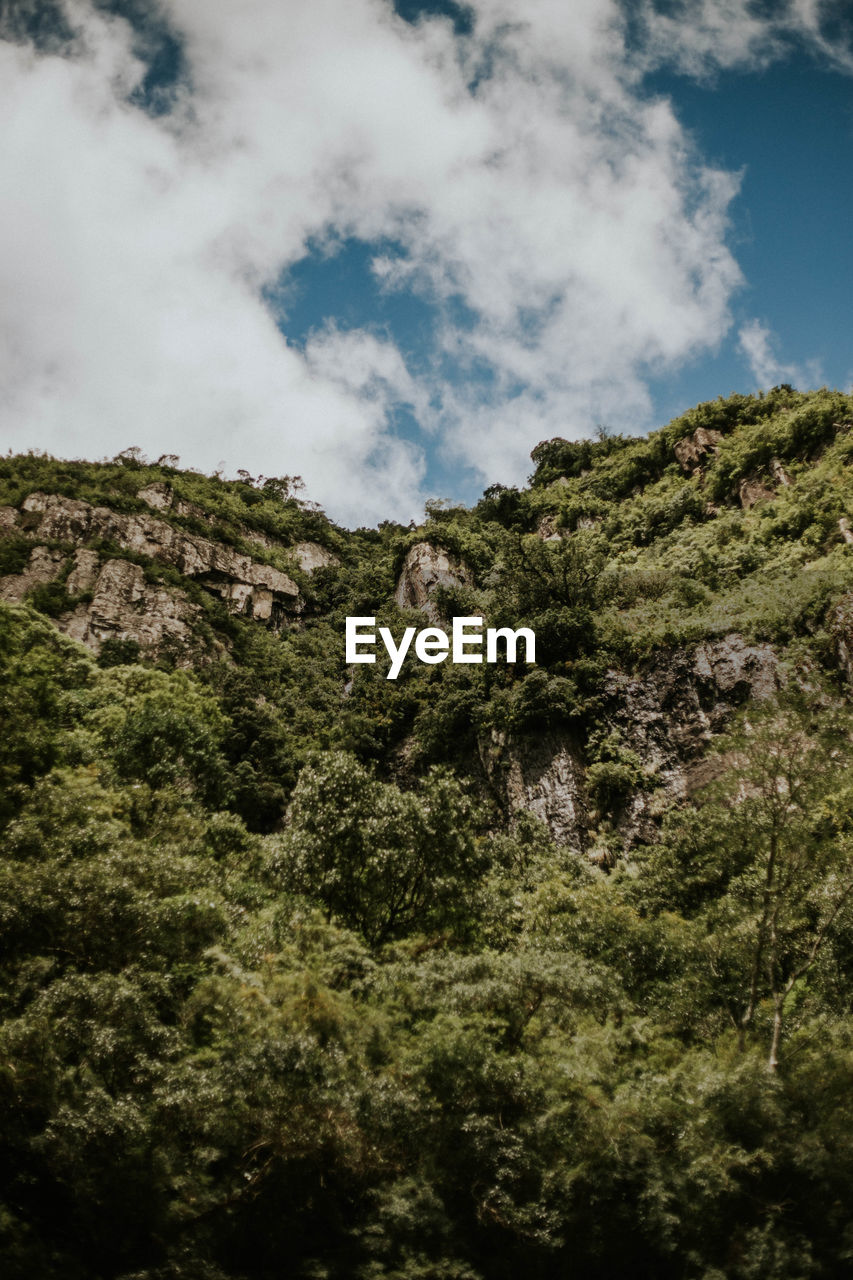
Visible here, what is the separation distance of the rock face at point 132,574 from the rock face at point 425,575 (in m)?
13.4

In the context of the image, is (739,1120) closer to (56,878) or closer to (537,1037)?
(537,1037)

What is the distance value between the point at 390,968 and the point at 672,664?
17419 millimetres

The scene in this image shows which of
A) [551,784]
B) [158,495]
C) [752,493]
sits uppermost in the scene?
[158,495]

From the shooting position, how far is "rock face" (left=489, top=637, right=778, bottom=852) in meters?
23.6

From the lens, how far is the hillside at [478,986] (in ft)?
33.3

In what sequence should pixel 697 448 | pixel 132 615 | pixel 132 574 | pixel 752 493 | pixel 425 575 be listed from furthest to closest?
pixel 132 574
pixel 425 575
pixel 132 615
pixel 697 448
pixel 752 493

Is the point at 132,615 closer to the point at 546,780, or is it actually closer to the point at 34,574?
the point at 34,574

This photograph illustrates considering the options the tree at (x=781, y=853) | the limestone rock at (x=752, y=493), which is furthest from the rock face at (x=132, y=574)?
the tree at (x=781, y=853)

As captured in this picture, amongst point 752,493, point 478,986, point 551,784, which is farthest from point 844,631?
point 478,986

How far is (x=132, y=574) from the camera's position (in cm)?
4566

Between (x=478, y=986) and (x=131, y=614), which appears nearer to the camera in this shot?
(x=478, y=986)

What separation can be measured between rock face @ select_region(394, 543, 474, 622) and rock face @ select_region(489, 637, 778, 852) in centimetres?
1751

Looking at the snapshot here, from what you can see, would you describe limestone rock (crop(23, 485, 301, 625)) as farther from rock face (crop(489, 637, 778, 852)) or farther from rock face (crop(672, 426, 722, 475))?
rock face (crop(489, 637, 778, 852))

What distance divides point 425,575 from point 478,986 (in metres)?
34.0
